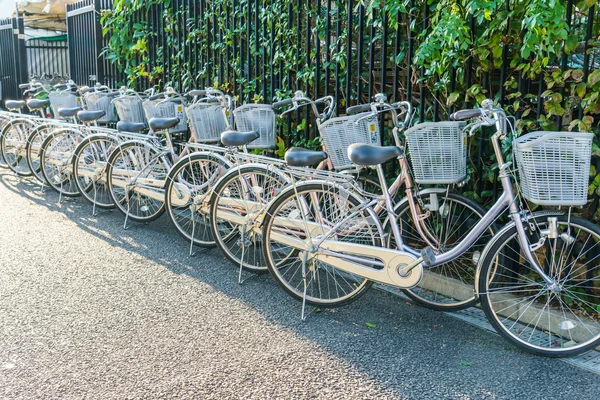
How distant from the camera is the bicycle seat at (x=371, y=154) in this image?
158 inches

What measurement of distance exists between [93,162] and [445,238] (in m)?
4.33

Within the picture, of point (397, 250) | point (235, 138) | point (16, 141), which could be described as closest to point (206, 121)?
point (235, 138)

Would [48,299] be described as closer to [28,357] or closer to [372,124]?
[28,357]

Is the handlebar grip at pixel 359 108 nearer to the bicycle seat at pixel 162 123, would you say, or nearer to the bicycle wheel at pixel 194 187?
the bicycle wheel at pixel 194 187

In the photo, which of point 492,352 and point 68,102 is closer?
point 492,352

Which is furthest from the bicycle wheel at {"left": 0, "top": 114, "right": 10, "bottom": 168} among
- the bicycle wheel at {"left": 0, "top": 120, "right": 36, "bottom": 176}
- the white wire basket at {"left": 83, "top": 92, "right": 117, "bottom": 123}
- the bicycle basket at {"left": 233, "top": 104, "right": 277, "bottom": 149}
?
the bicycle basket at {"left": 233, "top": 104, "right": 277, "bottom": 149}

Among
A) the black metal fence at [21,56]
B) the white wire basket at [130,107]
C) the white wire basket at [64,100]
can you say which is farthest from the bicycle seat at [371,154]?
the black metal fence at [21,56]

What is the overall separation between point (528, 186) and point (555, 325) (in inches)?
40.8

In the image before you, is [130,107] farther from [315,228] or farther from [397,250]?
[397,250]

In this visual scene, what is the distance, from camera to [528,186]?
3664mm

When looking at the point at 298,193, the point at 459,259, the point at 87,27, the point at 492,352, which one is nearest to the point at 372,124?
the point at 298,193

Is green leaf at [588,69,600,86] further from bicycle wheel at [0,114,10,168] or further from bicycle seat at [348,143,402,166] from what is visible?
bicycle wheel at [0,114,10,168]

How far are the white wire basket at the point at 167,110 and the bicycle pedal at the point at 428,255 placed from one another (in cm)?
349

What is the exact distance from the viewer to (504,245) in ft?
12.4
